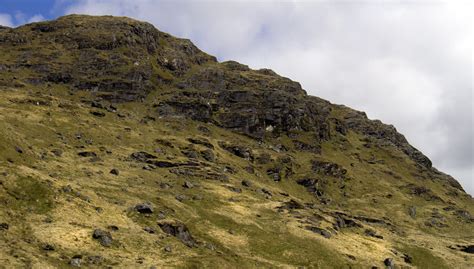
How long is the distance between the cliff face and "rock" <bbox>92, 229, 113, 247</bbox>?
0.16 meters

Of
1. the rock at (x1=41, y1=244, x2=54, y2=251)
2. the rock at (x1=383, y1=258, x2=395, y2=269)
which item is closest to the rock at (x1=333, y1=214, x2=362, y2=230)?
the rock at (x1=383, y1=258, x2=395, y2=269)

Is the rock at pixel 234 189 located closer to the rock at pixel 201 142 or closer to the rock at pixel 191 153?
the rock at pixel 191 153

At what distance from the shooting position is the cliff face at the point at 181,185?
62312 mm

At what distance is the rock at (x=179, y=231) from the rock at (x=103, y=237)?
11.6 meters

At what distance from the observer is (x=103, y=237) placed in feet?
195

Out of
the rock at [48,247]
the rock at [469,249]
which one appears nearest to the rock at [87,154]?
the rock at [48,247]

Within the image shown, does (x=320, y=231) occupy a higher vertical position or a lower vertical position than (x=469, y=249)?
lower

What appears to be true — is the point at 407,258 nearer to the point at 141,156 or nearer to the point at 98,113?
the point at 141,156

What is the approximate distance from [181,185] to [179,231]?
33054mm

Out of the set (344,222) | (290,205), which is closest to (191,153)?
(290,205)

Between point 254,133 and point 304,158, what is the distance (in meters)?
21.3

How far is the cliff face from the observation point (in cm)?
6231

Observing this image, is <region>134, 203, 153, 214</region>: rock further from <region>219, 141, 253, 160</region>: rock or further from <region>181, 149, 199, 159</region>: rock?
<region>219, 141, 253, 160</region>: rock

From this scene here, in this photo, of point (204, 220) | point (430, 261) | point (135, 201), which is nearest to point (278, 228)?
point (204, 220)
